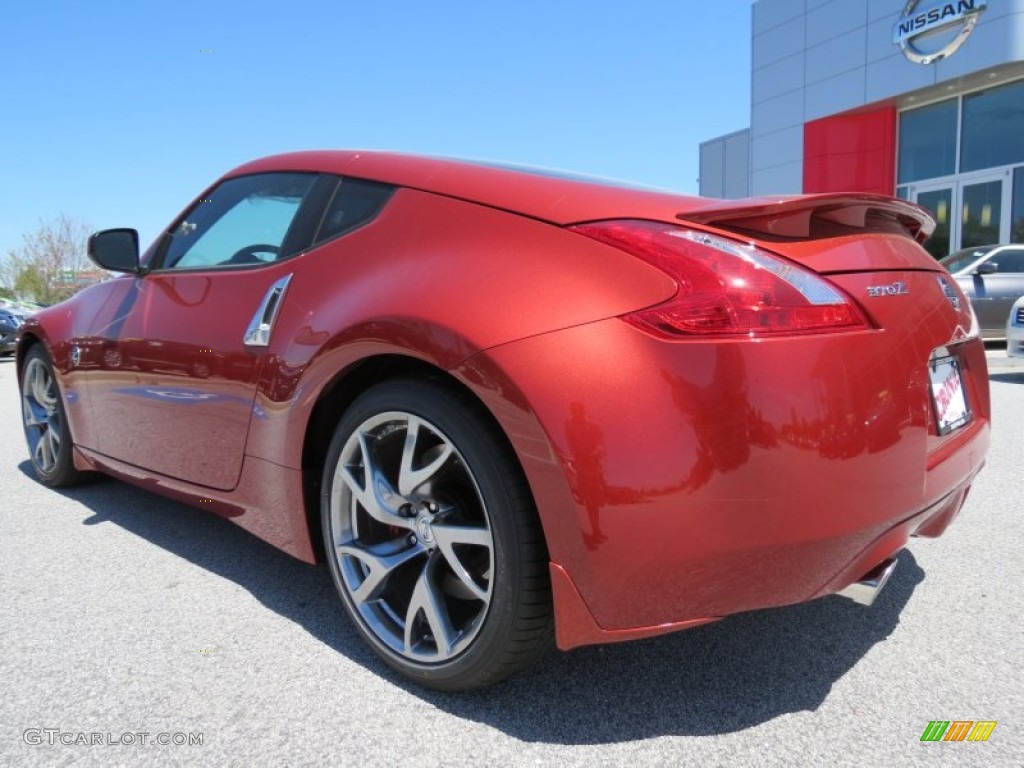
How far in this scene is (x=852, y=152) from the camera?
1725 cm

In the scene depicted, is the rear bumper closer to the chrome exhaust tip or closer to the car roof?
the chrome exhaust tip

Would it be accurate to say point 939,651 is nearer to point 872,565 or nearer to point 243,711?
point 872,565

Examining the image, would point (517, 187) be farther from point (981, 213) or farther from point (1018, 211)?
point (981, 213)

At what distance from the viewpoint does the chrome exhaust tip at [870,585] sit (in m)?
1.78

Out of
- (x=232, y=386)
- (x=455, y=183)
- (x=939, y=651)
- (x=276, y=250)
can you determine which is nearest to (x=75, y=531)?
(x=232, y=386)

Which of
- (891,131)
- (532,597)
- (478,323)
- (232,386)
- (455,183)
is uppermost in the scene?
(891,131)

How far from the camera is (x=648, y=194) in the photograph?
6.35 ft

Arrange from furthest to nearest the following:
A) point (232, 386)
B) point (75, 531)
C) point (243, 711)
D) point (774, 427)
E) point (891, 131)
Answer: point (891, 131)
point (75, 531)
point (232, 386)
point (243, 711)
point (774, 427)

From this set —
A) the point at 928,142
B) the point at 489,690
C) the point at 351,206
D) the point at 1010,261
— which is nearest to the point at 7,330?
the point at 351,206

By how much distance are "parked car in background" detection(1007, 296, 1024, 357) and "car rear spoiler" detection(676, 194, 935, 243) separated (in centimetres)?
702

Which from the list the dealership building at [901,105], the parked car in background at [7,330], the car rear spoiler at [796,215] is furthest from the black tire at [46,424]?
the dealership building at [901,105]

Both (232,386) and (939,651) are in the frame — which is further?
(232,386)

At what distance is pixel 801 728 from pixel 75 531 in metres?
3.02

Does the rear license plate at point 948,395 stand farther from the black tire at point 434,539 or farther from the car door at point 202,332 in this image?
the car door at point 202,332
